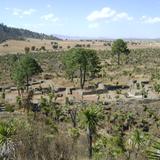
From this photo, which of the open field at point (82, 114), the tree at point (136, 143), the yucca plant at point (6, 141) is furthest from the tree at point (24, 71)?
the yucca plant at point (6, 141)

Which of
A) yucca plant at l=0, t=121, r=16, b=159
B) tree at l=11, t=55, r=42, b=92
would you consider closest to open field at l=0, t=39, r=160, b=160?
yucca plant at l=0, t=121, r=16, b=159

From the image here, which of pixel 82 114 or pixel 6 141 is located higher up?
pixel 82 114

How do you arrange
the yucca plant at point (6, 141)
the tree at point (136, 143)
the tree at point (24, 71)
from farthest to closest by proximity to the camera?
the tree at point (24, 71)
the tree at point (136, 143)
the yucca plant at point (6, 141)

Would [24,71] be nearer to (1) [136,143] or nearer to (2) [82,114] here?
(2) [82,114]

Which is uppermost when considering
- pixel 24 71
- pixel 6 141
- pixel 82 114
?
pixel 24 71

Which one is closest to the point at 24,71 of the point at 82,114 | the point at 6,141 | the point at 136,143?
the point at 82,114

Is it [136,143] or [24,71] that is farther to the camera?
[24,71]

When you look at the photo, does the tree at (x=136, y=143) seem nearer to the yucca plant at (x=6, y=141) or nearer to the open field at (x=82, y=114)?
the open field at (x=82, y=114)

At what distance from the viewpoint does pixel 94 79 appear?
370 feet

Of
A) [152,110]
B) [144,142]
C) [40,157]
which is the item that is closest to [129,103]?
[152,110]

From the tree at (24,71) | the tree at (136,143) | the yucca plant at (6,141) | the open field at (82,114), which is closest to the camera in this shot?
the yucca plant at (6,141)

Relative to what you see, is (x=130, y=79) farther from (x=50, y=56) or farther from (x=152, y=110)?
(x=50, y=56)

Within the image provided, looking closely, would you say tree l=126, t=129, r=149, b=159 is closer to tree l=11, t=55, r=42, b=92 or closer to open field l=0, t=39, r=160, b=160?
open field l=0, t=39, r=160, b=160

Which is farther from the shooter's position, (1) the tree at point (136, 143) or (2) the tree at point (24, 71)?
(2) the tree at point (24, 71)
